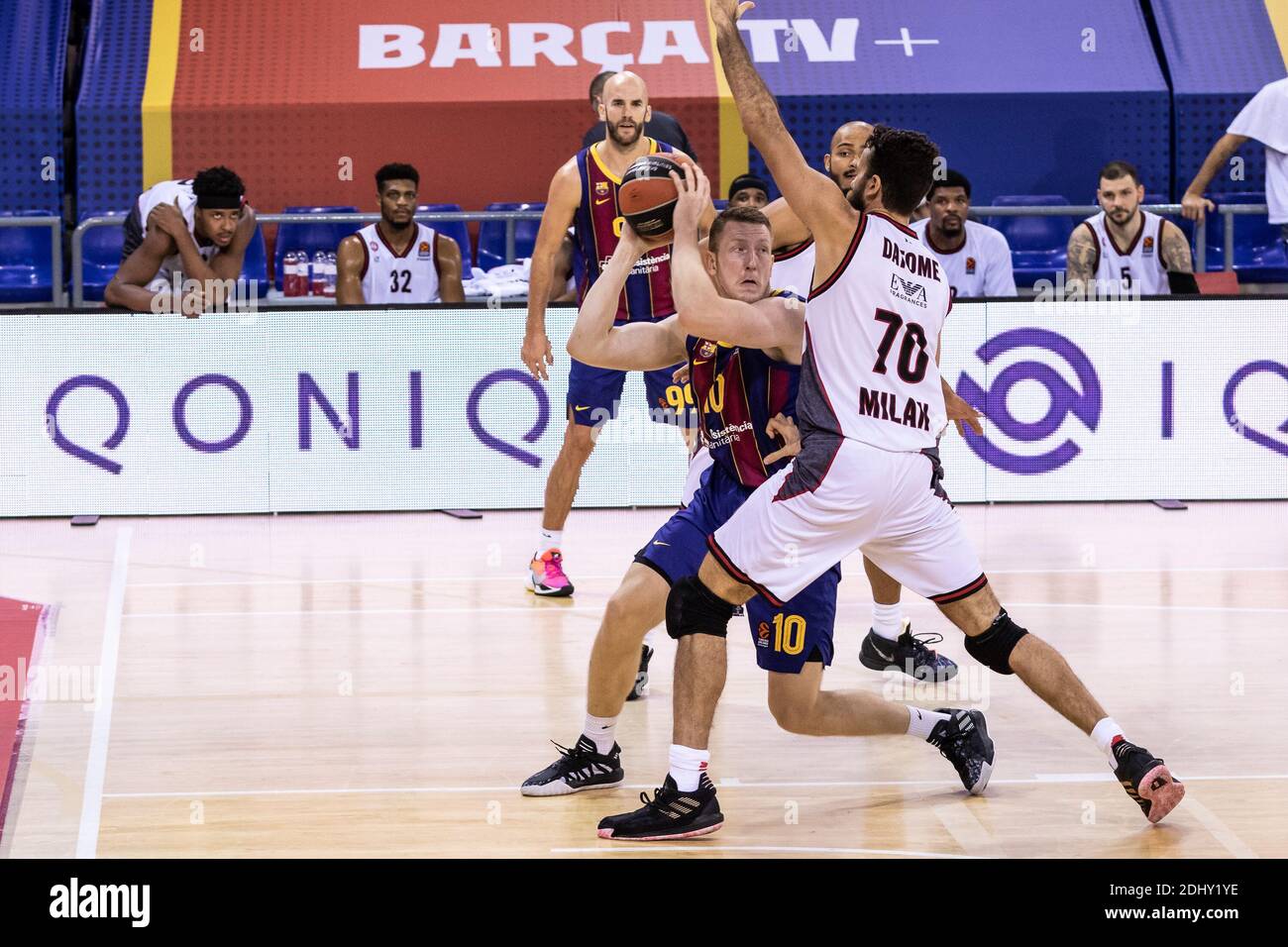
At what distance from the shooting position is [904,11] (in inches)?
650

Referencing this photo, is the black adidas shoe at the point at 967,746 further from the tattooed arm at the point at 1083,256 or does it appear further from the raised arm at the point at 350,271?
the raised arm at the point at 350,271

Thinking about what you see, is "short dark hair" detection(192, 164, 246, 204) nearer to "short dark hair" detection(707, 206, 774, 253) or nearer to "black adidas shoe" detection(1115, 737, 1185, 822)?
"short dark hair" detection(707, 206, 774, 253)

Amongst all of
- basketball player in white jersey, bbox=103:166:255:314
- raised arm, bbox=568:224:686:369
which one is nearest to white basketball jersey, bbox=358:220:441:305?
basketball player in white jersey, bbox=103:166:255:314

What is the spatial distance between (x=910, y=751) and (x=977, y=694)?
2.93 feet

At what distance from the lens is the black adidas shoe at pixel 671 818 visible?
16.8ft

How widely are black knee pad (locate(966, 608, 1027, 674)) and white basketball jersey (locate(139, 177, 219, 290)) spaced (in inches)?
266

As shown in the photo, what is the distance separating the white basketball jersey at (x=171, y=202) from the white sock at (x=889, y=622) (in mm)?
5312

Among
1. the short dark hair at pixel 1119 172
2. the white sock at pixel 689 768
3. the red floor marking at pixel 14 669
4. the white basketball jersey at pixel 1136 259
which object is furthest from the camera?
the white basketball jersey at pixel 1136 259

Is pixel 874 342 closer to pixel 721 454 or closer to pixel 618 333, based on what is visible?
pixel 721 454

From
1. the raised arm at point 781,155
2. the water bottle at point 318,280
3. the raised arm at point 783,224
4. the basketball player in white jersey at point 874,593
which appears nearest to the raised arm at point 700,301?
the raised arm at point 781,155

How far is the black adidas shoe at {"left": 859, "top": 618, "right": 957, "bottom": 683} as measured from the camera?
7.11 m

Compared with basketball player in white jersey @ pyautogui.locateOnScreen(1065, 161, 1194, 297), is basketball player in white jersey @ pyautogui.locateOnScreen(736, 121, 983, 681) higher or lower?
lower
